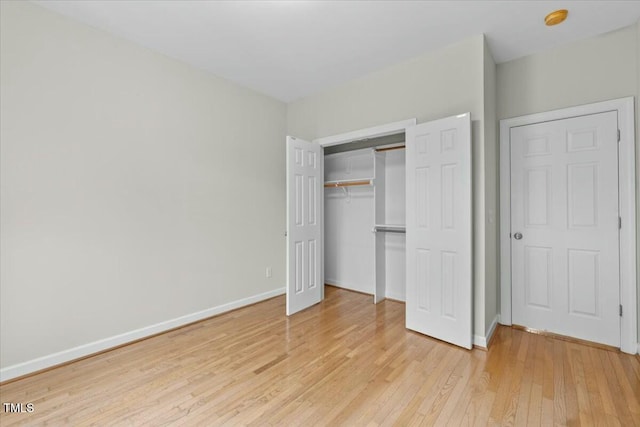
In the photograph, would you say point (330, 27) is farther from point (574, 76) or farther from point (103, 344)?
point (103, 344)

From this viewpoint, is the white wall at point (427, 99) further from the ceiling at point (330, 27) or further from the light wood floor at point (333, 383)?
the light wood floor at point (333, 383)

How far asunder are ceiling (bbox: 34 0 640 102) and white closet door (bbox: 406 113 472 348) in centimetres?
82

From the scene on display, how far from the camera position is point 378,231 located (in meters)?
3.82

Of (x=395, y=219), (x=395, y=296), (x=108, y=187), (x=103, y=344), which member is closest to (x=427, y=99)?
(x=395, y=219)

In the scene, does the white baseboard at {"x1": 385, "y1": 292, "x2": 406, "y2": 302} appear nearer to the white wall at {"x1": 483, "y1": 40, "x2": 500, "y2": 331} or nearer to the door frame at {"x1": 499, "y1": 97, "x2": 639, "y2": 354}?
the white wall at {"x1": 483, "y1": 40, "x2": 500, "y2": 331}

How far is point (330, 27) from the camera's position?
250 centimetres

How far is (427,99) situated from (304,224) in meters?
1.98

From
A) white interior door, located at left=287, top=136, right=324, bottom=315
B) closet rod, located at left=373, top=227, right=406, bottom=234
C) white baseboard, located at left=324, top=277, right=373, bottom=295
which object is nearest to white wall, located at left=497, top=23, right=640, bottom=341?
closet rod, located at left=373, top=227, right=406, bottom=234

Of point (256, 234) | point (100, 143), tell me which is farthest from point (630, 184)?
point (100, 143)

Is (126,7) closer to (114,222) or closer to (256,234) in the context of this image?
(114,222)

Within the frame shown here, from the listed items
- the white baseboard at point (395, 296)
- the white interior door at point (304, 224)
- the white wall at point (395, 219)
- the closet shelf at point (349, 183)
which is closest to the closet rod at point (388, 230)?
the white wall at point (395, 219)

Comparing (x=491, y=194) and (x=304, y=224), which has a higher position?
(x=491, y=194)

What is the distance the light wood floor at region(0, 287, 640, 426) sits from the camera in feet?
5.65

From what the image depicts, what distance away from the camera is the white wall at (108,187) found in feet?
7.02
